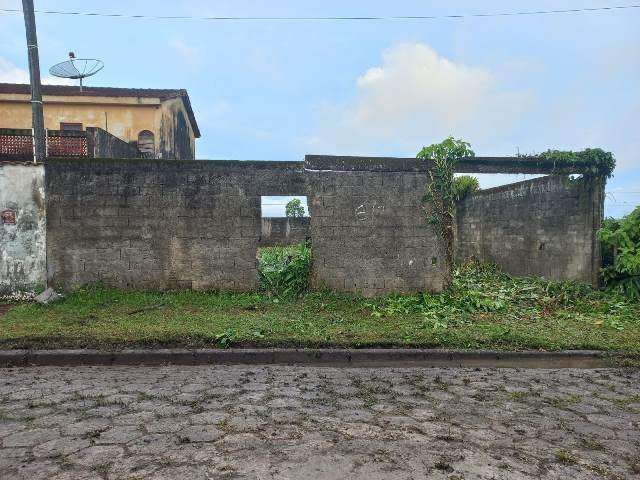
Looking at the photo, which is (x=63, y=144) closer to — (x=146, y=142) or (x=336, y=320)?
(x=336, y=320)

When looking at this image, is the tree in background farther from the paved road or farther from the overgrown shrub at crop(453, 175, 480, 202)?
the paved road

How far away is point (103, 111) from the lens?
17.2 meters

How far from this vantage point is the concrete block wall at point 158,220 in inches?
293

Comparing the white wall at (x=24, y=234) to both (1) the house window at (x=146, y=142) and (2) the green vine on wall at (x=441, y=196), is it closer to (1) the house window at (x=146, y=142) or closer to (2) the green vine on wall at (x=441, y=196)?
(2) the green vine on wall at (x=441, y=196)

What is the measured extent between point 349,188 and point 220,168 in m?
2.25

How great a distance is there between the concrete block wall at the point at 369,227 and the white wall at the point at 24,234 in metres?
4.59

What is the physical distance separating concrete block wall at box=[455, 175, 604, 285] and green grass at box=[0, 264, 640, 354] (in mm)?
860

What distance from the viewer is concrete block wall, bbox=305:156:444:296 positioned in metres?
7.70

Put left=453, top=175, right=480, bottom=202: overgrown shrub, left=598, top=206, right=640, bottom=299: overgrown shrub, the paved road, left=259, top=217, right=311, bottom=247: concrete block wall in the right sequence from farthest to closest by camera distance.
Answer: left=259, top=217, right=311, bottom=247: concrete block wall
left=453, top=175, right=480, bottom=202: overgrown shrub
left=598, top=206, right=640, bottom=299: overgrown shrub
the paved road

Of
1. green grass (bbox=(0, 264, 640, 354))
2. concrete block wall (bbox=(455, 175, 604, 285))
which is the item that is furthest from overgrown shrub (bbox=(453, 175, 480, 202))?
green grass (bbox=(0, 264, 640, 354))

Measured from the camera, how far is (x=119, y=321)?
608cm

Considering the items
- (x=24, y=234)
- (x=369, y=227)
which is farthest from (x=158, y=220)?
(x=369, y=227)

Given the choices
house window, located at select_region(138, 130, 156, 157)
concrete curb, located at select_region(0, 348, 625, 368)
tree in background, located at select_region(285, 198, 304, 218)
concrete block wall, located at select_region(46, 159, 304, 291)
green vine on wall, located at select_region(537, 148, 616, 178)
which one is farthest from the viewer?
tree in background, located at select_region(285, 198, 304, 218)

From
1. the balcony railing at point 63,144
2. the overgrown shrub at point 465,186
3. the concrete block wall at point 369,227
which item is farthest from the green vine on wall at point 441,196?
the balcony railing at point 63,144
